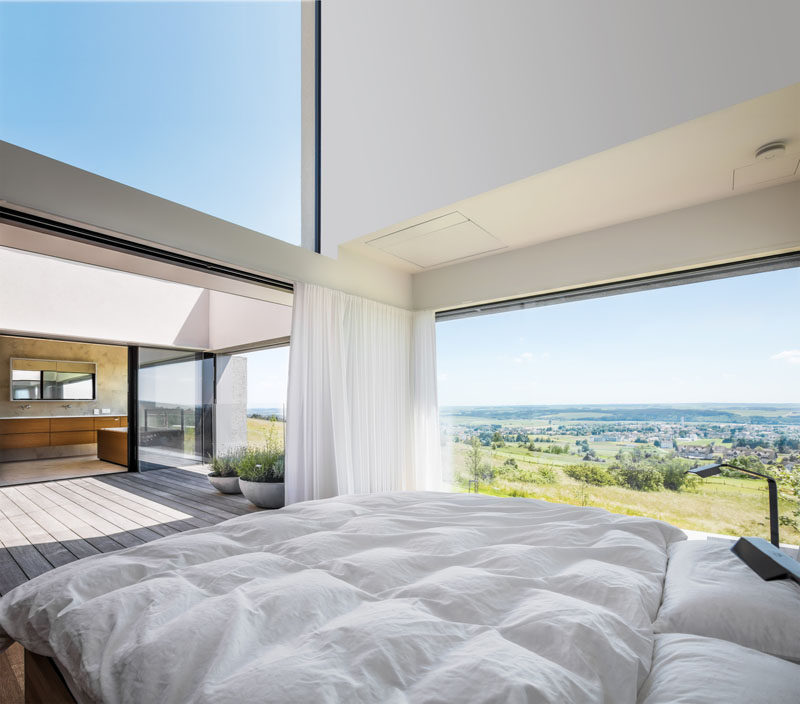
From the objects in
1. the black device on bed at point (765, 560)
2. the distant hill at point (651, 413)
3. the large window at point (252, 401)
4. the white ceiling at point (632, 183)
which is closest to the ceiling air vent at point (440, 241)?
the white ceiling at point (632, 183)

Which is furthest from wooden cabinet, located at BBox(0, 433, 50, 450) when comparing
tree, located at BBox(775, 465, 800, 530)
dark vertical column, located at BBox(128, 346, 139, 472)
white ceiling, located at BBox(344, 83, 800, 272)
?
tree, located at BBox(775, 465, 800, 530)

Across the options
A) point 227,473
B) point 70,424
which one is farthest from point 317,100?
point 70,424

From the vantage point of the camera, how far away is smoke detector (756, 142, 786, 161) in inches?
103

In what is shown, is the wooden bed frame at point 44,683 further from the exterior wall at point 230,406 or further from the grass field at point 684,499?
the exterior wall at point 230,406

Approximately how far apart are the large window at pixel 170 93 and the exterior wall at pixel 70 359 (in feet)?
12.2

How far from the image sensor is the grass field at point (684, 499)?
3.22m

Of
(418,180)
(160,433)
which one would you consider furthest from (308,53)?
(160,433)

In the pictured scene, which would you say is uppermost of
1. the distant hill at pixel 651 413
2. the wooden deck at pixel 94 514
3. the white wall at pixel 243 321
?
the white wall at pixel 243 321

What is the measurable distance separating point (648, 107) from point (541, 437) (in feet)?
8.85

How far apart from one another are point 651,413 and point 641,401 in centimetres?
12

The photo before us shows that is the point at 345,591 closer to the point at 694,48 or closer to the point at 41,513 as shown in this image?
the point at 694,48

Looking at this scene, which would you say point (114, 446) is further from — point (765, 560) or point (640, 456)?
point (765, 560)

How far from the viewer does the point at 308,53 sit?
15.9ft

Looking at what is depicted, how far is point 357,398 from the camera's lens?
4.34 m
